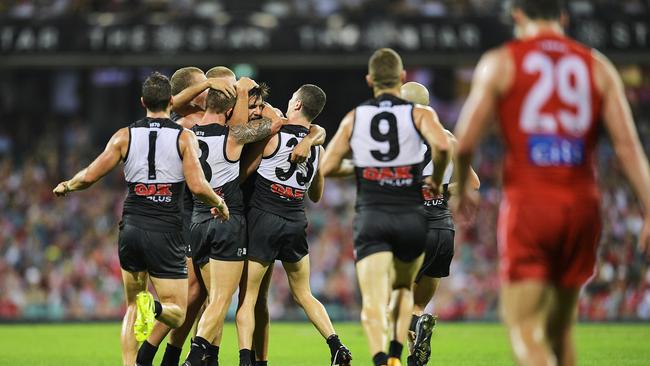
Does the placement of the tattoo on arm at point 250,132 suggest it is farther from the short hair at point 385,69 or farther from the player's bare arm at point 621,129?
the player's bare arm at point 621,129

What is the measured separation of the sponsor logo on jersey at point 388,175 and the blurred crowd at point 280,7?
620 inches

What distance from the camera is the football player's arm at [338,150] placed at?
8477 mm

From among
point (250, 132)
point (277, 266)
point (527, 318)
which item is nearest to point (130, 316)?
point (250, 132)

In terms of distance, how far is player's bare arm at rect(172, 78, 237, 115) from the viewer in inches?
404

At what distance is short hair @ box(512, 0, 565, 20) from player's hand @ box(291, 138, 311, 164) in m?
4.02

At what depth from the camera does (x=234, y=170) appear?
33.6 feet

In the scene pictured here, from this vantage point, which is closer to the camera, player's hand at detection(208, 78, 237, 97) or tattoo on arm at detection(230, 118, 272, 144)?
tattoo on arm at detection(230, 118, 272, 144)

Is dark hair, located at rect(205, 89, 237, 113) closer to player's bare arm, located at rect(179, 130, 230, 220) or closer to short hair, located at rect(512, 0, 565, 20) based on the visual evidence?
player's bare arm, located at rect(179, 130, 230, 220)

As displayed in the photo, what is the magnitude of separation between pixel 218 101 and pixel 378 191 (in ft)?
7.71

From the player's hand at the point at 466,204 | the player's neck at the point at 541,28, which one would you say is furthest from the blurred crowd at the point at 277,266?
the player's neck at the point at 541,28

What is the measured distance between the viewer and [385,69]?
859 centimetres

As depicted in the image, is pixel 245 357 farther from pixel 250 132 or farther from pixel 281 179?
pixel 250 132

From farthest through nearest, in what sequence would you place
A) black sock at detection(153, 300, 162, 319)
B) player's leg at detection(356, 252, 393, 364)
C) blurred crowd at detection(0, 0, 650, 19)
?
1. blurred crowd at detection(0, 0, 650, 19)
2. black sock at detection(153, 300, 162, 319)
3. player's leg at detection(356, 252, 393, 364)

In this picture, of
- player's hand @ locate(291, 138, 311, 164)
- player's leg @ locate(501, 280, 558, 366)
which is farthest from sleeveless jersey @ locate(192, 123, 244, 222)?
player's leg @ locate(501, 280, 558, 366)
